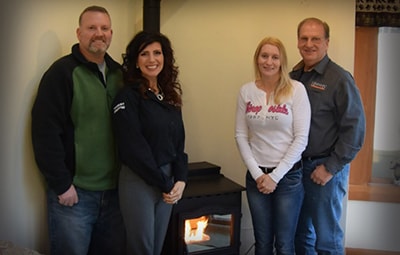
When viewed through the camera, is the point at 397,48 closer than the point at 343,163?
No

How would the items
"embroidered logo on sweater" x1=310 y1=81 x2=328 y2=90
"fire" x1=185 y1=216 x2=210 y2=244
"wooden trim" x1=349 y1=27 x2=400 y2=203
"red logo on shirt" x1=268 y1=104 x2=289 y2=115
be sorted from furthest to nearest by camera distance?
"wooden trim" x1=349 y1=27 x2=400 y2=203 → "fire" x1=185 y1=216 x2=210 y2=244 → "embroidered logo on sweater" x1=310 y1=81 x2=328 y2=90 → "red logo on shirt" x1=268 y1=104 x2=289 y2=115

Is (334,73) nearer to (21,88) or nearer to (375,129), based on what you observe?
(375,129)

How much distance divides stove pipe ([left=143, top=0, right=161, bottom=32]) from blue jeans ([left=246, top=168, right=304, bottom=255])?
3.56 ft

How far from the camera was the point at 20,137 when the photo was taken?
6.51ft

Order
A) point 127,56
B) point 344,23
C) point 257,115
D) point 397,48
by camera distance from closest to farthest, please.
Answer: point 127,56 < point 257,115 < point 344,23 < point 397,48

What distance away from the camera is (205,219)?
2396mm

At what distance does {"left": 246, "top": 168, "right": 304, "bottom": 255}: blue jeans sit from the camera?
6.91 ft

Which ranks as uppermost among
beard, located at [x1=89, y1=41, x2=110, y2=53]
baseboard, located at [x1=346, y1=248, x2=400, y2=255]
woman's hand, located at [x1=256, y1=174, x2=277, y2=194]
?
beard, located at [x1=89, y1=41, x2=110, y2=53]

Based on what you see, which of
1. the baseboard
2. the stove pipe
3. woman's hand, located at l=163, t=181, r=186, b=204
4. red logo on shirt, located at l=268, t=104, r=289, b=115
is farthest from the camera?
the baseboard

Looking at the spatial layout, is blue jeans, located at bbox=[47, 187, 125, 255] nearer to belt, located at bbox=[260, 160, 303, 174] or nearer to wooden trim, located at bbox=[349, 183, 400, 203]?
belt, located at bbox=[260, 160, 303, 174]

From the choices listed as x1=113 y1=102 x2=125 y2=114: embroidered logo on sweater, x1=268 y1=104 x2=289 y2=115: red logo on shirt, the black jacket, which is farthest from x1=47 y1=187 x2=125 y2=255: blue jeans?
x1=268 y1=104 x2=289 y2=115: red logo on shirt

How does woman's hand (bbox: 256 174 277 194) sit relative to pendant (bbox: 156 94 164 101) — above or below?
below

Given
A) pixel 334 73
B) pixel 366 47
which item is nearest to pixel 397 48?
pixel 366 47

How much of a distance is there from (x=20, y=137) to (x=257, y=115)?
1.17 meters
